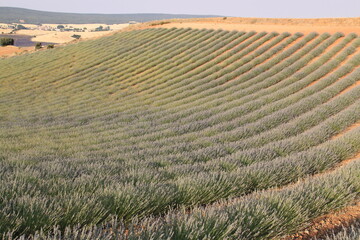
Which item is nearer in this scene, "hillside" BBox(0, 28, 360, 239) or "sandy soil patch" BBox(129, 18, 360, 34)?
"hillside" BBox(0, 28, 360, 239)

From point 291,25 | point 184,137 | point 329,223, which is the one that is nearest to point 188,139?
point 184,137

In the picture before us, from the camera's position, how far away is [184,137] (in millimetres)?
8055

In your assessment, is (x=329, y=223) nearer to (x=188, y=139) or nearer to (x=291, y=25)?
(x=188, y=139)

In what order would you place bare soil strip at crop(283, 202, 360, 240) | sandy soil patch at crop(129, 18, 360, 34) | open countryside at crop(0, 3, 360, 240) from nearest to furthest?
open countryside at crop(0, 3, 360, 240) < bare soil strip at crop(283, 202, 360, 240) < sandy soil patch at crop(129, 18, 360, 34)

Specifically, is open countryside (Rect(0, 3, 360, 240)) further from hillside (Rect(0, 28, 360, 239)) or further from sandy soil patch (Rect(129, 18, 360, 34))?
sandy soil patch (Rect(129, 18, 360, 34))

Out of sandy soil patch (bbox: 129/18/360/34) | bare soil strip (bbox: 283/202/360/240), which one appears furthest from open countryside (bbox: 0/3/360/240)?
sandy soil patch (bbox: 129/18/360/34)

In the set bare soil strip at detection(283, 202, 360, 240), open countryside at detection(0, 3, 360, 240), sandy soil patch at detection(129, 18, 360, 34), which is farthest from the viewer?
sandy soil patch at detection(129, 18, 360, 34)

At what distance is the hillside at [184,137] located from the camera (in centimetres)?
276

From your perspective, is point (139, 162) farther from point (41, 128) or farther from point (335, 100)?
point (335, 100)

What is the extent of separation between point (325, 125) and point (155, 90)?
10.9 metres

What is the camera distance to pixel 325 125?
7.97 metres

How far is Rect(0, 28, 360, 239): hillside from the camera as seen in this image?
2764 mm

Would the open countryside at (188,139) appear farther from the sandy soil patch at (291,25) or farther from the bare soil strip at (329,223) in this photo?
the sandy soil patch at (291,25)

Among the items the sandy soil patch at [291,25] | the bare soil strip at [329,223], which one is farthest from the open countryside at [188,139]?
the sandy soil patch at [291,25]
